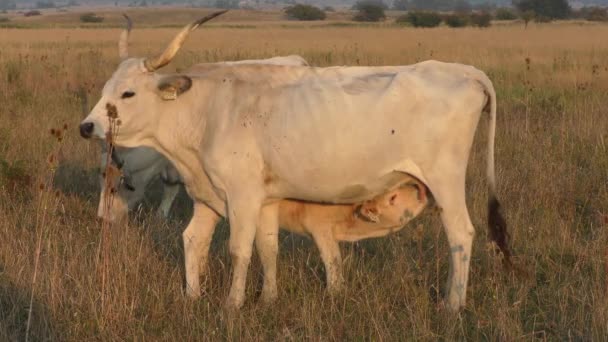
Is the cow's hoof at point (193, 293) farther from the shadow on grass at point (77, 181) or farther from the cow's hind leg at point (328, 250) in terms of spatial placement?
the shadow on grass at point (77, 181)

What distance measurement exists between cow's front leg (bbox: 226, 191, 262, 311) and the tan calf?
8.8 inches

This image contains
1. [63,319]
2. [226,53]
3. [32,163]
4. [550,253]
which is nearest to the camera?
[63,319]

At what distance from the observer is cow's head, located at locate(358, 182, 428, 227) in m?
5.94

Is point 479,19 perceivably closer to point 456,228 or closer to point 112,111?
point 456,228

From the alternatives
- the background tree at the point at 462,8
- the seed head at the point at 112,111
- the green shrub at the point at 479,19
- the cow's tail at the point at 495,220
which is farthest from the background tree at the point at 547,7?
the seed head at the point at 112,111

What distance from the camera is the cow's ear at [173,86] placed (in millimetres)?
5750

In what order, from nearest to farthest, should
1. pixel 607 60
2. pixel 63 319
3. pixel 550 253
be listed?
pixel 63 319
pixel 550 253
pixel 607 60

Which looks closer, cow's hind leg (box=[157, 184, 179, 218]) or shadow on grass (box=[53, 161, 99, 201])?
cow's hind leg (box=[157, 184, 179, 218])

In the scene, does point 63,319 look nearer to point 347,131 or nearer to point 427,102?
point 347,131

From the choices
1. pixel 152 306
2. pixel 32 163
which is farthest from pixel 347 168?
pixel 32 163

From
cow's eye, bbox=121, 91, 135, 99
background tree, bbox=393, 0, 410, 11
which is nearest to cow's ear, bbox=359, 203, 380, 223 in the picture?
cow's eye, bbox=121, 91, 135, 99

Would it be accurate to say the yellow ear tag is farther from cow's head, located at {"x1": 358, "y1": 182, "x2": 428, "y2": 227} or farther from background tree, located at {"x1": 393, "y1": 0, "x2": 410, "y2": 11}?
background tree, located at {"x1": 393, "y1": 0, "x2": 410, "y2": 11}

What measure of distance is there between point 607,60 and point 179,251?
14983 mm

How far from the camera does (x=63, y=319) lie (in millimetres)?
5188
